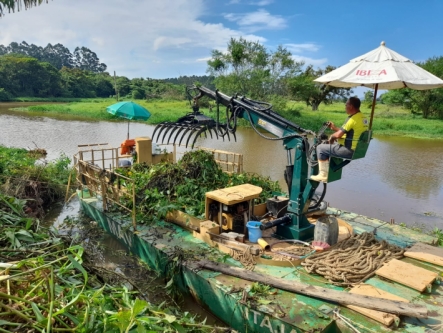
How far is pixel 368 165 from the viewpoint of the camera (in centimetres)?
1510

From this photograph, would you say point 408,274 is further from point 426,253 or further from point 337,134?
point 337,134

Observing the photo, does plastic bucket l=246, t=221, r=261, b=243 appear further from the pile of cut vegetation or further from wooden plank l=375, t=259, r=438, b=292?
wooden plank l=375, t=259, r=438, b=292

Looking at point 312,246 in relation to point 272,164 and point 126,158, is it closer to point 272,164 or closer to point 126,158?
point 126,158

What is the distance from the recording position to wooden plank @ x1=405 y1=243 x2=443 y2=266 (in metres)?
4.57

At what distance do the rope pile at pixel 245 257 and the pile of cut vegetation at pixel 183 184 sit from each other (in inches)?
47.8

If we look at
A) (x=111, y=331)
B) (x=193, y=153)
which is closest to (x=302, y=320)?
(x=111, y=331)

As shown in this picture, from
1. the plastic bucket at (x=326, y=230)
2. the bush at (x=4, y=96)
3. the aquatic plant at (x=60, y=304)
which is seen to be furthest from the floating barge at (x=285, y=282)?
the bush at (x=4, y=96)

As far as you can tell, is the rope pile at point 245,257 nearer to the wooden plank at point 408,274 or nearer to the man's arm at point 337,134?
the wooden plank at point 408,274

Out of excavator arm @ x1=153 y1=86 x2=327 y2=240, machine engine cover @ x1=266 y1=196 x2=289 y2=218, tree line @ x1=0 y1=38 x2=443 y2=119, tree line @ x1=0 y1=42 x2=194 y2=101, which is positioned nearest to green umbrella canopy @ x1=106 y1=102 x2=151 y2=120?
excavator arm @ x1=153 y1=86 x2=327 y2=240

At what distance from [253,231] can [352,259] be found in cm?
147

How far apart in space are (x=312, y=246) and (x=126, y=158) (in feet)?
18.5

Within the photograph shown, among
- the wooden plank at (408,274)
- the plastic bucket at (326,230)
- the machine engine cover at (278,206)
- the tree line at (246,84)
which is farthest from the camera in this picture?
the tree line at (246,84)

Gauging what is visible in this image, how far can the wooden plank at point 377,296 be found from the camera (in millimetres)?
3385

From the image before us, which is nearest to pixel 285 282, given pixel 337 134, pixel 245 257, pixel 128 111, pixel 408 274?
pixel 245 257
